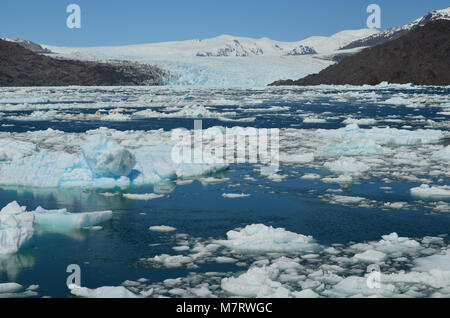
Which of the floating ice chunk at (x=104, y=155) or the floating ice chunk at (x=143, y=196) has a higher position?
the floating ice chunk at (x=104, y=155)

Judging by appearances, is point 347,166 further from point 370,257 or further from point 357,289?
point 357,289

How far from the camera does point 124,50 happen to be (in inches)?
3120

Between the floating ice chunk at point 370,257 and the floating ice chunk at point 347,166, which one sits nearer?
the floating ice chunk at point 370,257

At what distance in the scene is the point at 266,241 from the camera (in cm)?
482

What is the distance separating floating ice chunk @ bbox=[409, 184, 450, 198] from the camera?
6.52m

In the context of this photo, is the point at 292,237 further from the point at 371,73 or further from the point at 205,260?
the point at 371,73

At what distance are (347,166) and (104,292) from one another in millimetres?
5383

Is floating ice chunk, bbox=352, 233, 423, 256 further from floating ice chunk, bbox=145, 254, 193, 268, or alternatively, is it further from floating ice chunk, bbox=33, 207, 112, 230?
floating ice chunk, bbox=33, 207, 112, 230

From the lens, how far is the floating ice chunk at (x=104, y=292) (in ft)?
11.7

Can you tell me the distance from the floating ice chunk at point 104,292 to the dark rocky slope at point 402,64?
5653cm

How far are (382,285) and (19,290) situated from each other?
8.60 ft

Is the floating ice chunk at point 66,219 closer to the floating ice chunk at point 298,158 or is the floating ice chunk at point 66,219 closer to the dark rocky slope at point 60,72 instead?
the floating ice chunk at point 298,158

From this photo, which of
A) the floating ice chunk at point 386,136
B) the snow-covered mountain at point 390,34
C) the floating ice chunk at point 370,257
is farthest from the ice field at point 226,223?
the snow-covered mountain at point 390,34
